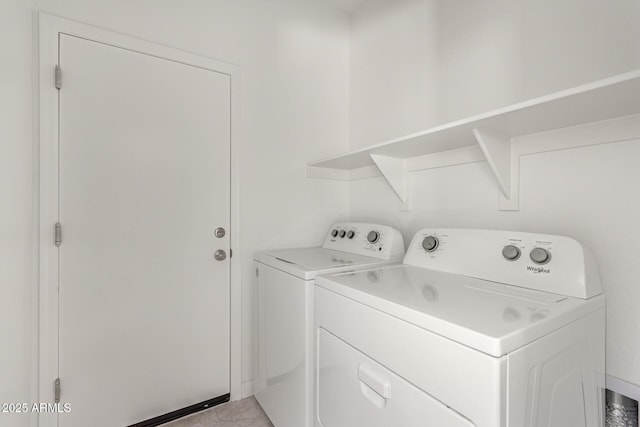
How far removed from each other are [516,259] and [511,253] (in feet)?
0.08

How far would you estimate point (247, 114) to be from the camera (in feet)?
6.12

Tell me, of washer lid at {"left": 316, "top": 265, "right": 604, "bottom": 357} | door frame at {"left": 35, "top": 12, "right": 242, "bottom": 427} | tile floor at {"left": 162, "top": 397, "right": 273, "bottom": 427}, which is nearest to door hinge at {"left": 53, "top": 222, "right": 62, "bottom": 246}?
door frame at {"left": 35, "top": 12, "right": 242, "bottom": 427}

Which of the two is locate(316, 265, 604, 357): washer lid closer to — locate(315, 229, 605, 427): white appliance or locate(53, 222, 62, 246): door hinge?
locate(315, 229, 605, 427): white appliance

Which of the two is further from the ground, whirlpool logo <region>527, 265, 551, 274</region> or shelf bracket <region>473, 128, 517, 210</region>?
shelf bracket <region>473, 128, 517, 210</region>

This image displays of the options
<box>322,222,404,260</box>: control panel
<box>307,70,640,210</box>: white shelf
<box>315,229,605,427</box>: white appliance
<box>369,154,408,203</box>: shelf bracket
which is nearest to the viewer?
<box>315,229,605,427</box>: white appliance

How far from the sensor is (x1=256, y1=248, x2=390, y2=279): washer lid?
1265 millimetres

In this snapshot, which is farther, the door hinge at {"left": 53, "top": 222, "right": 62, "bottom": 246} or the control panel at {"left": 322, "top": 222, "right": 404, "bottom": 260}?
the control panel at {"left": 322, "top": 222, "right": 404, "bottom": 260}

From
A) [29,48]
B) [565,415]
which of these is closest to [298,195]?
[29,48]

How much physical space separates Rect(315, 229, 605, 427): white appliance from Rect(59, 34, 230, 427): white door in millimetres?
881

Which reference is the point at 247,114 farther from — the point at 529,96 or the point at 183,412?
the point at 183,412

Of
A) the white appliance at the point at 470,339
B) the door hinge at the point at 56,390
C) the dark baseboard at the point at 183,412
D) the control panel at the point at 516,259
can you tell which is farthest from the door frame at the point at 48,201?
the control panel at the point at 516,259

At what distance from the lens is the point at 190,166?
5.50 ft

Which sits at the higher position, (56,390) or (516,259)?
(516,259)

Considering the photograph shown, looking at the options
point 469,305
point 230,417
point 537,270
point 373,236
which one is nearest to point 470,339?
point 469,305
